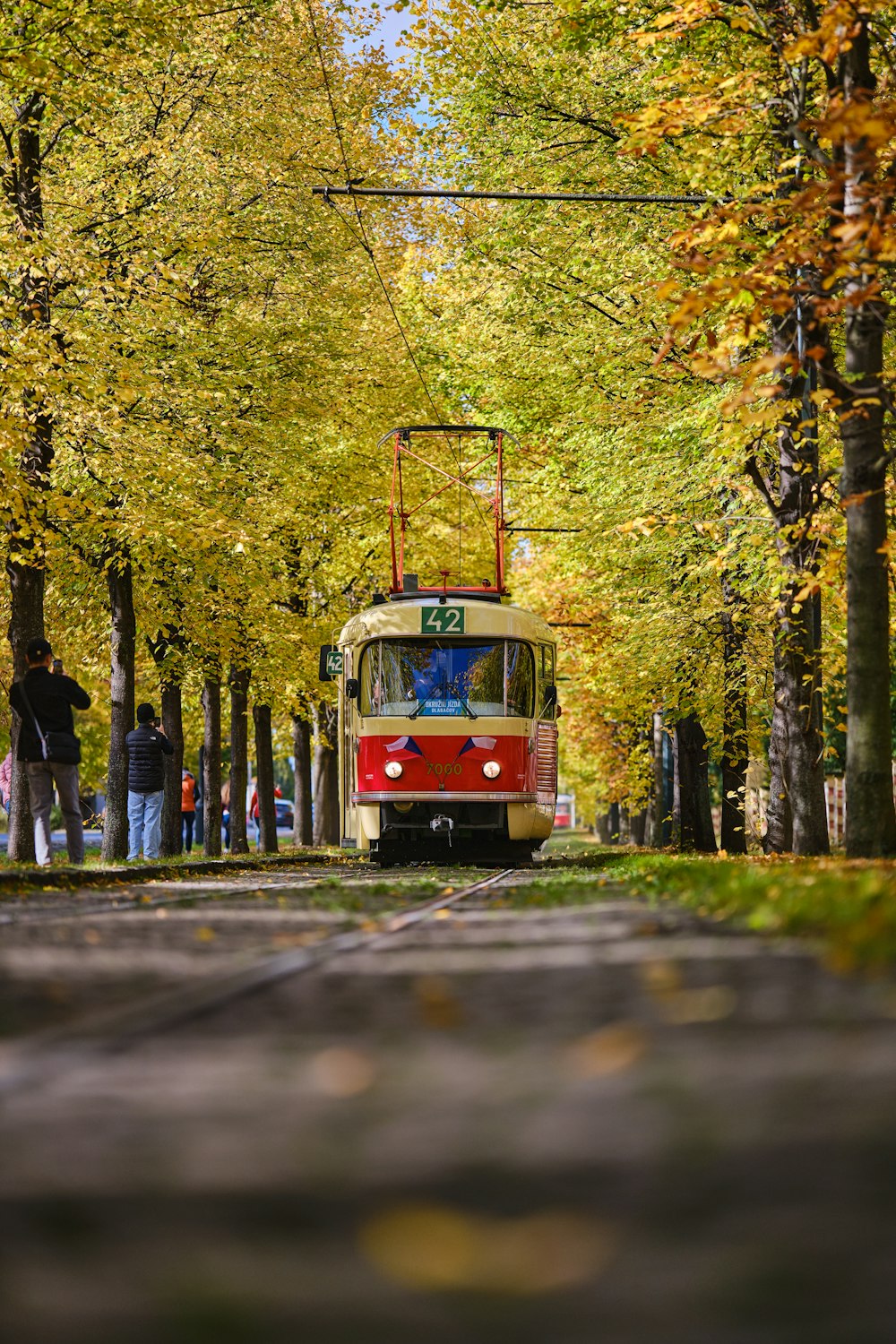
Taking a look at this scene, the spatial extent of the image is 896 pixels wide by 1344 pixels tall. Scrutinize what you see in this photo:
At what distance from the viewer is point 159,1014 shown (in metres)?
5.20

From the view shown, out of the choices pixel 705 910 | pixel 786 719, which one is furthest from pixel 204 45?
A: pixel 705 910

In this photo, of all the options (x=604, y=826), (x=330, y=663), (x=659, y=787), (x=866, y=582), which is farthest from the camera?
(x=604, y=826)

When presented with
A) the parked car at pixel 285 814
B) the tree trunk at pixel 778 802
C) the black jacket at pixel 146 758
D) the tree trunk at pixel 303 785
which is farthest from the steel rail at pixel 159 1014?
the parked car at pixel 285 814

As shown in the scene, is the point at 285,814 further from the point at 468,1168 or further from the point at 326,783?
the point at 468,1168

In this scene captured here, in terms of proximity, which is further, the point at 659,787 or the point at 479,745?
the point at 659,787

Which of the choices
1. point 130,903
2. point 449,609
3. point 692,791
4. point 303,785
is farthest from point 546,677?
point 303,785

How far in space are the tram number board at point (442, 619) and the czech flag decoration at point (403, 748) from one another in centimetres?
156

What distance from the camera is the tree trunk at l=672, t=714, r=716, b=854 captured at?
95.4ft

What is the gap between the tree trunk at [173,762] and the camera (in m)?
28.5

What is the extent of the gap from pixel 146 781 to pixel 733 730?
9.29 metres

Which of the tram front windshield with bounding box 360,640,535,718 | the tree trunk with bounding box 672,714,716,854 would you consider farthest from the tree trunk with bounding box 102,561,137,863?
the tree trunk with bounding box 672,714,716,854

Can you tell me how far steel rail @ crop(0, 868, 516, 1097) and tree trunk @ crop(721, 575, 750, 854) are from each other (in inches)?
733

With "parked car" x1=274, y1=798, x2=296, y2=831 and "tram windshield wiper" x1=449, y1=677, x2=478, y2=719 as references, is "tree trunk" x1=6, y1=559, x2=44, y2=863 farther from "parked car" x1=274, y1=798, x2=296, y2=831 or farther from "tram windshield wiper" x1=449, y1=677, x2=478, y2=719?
"parked car" x1=274, y1=798, x2=296, y2=831

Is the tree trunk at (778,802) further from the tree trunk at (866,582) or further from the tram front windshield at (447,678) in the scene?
the tree trunk at (866,582)
